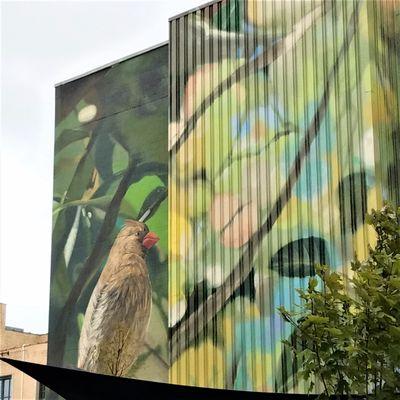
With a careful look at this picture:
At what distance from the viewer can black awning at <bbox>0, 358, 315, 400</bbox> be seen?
14.6 meters

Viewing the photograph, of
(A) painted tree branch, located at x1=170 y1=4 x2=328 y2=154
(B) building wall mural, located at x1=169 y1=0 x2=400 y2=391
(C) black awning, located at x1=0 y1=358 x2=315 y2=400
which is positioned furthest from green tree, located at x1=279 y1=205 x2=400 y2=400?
(A) painted tree branch, located at x1=170 y1=4 x2=328 y2=154

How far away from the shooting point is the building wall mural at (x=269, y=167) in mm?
23469

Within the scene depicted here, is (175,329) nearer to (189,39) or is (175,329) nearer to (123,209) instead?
(123,209)

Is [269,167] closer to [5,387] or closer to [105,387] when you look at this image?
[105,387]

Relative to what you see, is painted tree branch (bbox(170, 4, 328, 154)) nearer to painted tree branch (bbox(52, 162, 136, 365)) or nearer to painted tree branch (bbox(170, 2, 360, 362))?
painted tree branch (bbox(170, 2, 360, 362))

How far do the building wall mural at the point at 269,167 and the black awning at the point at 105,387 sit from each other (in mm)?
7849

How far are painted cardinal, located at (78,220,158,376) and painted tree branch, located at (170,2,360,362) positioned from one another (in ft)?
8.34

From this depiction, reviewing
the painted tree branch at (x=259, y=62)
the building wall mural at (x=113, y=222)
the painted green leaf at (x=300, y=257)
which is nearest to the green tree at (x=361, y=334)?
the painted green leaf at (x=300, y=257)

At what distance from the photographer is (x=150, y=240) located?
28.4 metres

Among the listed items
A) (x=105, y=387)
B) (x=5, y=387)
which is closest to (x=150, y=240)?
(x=105, y=387)

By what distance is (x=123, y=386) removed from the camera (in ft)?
49.0

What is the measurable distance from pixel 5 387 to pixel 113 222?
29.7m

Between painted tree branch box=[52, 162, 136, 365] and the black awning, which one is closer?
the black awning

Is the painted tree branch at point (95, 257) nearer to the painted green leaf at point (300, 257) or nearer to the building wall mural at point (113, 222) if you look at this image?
the building wall mural at point (113, 222)
